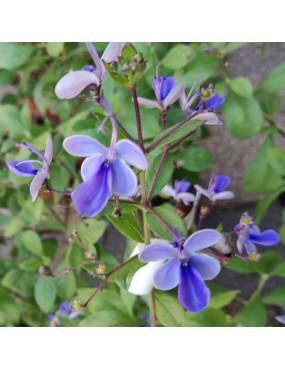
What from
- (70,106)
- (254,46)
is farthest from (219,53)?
(70,106)

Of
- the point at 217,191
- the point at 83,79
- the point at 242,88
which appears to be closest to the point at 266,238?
the point at 217,191

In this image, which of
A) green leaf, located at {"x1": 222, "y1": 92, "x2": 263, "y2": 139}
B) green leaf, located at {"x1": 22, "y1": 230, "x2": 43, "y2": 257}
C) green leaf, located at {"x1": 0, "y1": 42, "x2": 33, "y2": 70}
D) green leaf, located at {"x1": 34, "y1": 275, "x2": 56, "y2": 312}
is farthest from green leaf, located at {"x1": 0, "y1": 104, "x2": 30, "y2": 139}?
green leaf, located at {"x1": 222, "y1": 92, "x2": 263, "y2": 139}

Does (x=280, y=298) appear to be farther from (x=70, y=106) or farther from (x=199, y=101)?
(x=70, y=106)

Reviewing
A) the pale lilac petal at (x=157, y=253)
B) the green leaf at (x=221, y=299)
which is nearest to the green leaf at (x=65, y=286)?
the green leaf at (x=221, y=299)

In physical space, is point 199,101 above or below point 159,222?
above

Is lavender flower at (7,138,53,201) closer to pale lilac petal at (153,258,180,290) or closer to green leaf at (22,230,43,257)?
pale lilac petal at (153,258,180,290)

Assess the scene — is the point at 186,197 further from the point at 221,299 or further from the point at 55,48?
the point at 55,48
